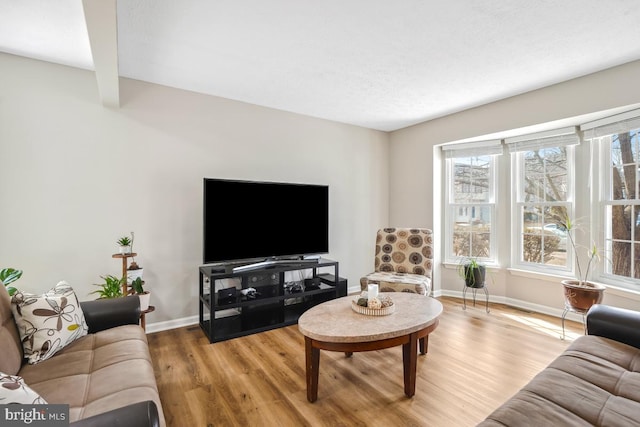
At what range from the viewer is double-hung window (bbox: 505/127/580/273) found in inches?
135

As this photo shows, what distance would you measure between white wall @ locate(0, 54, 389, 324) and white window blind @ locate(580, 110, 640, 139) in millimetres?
3048

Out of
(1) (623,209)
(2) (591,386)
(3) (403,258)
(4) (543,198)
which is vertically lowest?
(2) (591,386)

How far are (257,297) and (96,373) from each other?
175 centimetres

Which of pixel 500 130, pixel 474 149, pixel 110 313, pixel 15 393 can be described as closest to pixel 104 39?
pixel 110 313

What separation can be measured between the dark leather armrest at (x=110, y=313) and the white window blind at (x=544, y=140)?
13.9 ft

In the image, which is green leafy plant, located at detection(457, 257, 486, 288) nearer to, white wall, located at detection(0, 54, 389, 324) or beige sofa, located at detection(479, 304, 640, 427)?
beige sofa, located at detection(479, 304, 640, 427)

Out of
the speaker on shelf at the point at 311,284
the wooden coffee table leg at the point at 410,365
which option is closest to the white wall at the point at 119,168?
the speaker on shelf at the point at 311,284

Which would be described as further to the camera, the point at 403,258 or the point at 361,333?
the point at 403,258

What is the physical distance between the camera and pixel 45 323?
1.60m

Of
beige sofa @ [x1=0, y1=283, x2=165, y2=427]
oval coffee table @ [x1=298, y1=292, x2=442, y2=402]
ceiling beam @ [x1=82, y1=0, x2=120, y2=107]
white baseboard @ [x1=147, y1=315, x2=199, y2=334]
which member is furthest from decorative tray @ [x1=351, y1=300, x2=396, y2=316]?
ceiling beam @ [x1=82, y1=0, x2=120, y2=107]

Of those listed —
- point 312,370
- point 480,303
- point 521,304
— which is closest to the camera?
point 312,370

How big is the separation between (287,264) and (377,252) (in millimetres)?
1117

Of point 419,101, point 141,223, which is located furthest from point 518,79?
point 141,223

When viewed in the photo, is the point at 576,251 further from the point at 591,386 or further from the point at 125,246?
the point at 125,246
